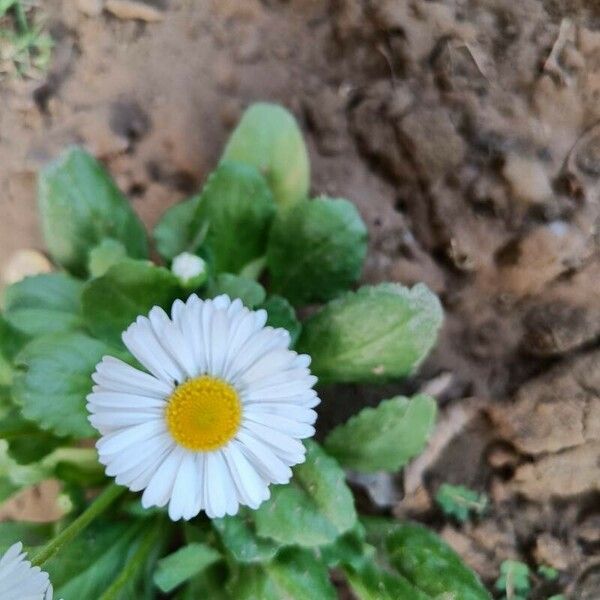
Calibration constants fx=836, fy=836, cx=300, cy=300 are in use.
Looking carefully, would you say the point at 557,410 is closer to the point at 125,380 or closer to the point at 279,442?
the point at 279,442

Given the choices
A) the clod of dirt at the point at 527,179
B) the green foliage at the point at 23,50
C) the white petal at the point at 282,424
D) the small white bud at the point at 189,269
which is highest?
the green foliage at the point at 23,50

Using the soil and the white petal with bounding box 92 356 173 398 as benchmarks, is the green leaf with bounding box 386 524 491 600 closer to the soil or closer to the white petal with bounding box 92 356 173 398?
the soil

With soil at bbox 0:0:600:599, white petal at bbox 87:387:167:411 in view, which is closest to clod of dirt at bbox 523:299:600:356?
soil at bbox 0:0:600:599

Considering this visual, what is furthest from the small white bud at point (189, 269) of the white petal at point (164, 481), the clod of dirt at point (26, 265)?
the clod of dirt at point (26, 265)

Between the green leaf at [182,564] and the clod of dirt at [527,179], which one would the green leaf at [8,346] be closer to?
the green leaf at [182,564]

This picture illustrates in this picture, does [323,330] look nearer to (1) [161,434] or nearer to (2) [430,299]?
(2) [430,299]

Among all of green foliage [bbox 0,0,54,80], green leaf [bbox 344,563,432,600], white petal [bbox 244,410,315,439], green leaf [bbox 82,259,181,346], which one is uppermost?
green foliage [bbox 0,0,54,80]
